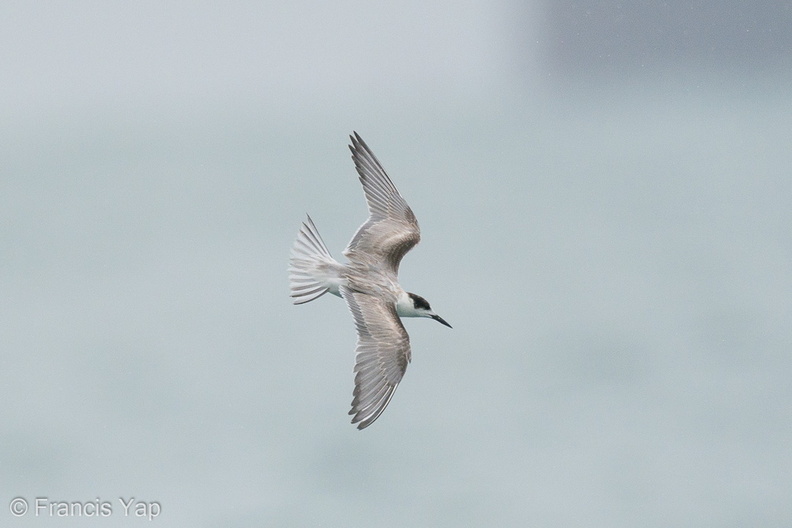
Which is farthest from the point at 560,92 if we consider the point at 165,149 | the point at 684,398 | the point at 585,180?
the point at 684,398

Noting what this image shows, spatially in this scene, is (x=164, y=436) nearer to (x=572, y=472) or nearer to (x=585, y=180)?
(x=572, y=472)

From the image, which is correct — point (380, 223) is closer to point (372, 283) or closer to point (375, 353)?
point (372, 283)

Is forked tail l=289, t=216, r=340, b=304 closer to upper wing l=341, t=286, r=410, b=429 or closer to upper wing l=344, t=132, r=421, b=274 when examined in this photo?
upper wing l=341, t=286, r=410, b=429

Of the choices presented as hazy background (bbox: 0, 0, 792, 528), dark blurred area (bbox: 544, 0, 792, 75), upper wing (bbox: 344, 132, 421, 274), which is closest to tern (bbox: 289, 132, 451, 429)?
upper wing (bbox: 344, 132, 421, 274)

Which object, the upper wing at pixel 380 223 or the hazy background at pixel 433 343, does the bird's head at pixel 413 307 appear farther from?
the hazy background at pixel 433 343

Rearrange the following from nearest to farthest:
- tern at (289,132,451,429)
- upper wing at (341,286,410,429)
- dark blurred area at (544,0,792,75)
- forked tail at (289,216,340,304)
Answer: upper wing at (341,286,410,429) < tern at (289,132,451,429) < forked tail at (289,216,340,304) < dark blurred area at (544,0,792,75)

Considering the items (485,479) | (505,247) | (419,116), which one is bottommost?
(485,479)
